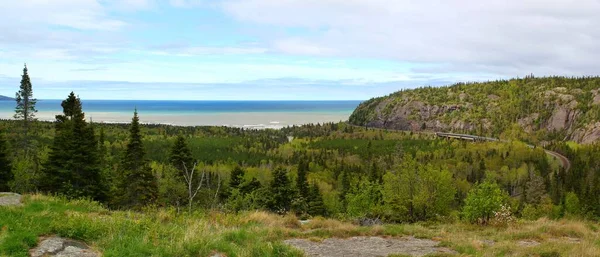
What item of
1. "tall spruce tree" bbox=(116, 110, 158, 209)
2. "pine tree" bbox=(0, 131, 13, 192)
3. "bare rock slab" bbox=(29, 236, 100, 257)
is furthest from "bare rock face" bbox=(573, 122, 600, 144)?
"bare rock slab" bbox=(29, 236, 100, 257)

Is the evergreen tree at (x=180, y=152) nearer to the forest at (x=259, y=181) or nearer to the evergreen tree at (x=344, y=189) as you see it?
the forest at (x=259, y=181)

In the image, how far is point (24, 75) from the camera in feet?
196

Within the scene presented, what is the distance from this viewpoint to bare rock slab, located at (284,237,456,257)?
1405 cm

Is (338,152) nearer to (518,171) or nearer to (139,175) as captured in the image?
(518,171)

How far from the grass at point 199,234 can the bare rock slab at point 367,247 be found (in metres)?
0.58

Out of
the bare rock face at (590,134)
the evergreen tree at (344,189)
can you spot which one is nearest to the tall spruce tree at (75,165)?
the evergreen tree at (344,189)

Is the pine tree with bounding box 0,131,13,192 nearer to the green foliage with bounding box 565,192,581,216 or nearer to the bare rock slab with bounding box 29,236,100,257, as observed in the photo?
the bare rock slab with bounding box 29,236,100,257

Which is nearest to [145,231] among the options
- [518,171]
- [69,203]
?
[69,203]

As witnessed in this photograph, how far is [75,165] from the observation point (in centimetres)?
3769

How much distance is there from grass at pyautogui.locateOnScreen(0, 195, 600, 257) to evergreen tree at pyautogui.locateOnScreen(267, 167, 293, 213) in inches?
1635

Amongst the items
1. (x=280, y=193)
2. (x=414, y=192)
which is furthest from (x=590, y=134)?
(x=280, y=193)

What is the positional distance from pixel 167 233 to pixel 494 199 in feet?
139

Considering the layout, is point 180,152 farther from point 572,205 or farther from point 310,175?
point 572,205

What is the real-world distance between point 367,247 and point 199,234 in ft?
19.9
